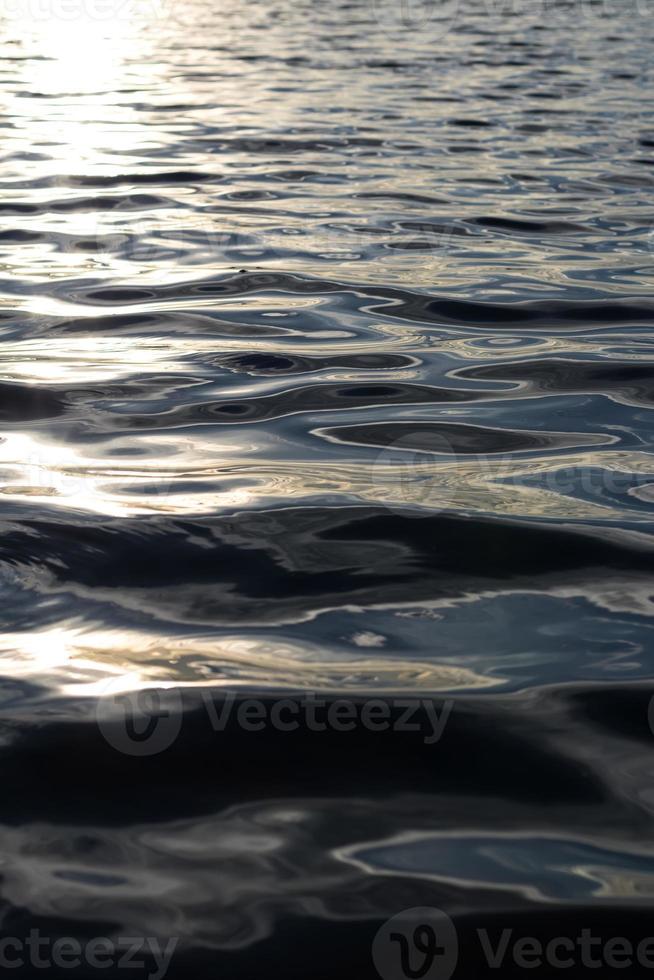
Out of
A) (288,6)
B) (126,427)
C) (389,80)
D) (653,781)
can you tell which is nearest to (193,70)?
(389,80)

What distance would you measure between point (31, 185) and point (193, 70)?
7.37 m

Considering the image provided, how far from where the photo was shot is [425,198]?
750cm

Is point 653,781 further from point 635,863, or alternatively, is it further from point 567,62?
point 567,62
